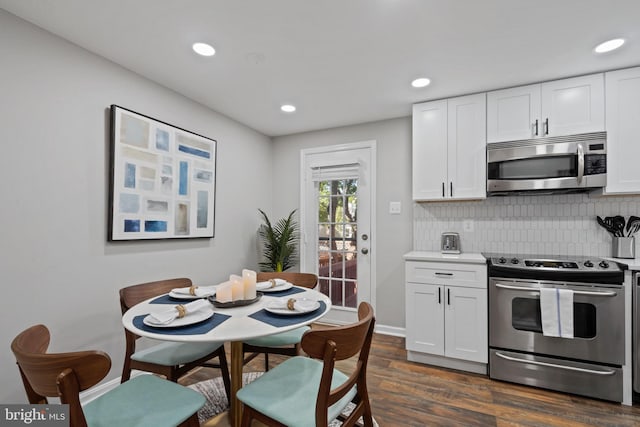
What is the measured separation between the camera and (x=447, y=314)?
2.64 m

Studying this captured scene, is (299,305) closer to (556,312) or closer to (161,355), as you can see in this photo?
(161,355)

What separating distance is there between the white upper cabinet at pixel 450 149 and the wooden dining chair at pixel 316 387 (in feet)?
6.40

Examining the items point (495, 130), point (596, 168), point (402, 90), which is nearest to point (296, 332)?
point (402, 90)

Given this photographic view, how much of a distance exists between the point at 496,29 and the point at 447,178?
132cm

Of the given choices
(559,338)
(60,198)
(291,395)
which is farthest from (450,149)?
(60,198)

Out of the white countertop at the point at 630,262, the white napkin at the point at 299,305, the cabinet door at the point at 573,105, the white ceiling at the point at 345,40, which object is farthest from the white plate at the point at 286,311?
the cabinet door at the point at 573,105

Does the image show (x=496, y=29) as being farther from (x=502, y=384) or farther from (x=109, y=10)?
(x=502, y=384)

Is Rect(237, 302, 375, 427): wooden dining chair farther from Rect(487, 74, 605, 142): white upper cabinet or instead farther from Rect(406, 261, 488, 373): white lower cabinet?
Rect(487, 74, 605, 142): white upper cabinet

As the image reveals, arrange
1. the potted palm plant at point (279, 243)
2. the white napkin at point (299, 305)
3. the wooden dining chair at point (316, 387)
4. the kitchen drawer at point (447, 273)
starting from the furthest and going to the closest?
the potted palm plant at point (279, 243)
the kitchen drawer at point (447, 273)
the white napkin at point (299, 305)
the wooden dining chair at point (316, 387)

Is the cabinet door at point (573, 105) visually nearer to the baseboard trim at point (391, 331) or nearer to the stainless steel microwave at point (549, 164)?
the stainless steel microwave at point (549, 164)

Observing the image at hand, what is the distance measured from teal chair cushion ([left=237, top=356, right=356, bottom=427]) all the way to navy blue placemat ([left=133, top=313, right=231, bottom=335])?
32cm

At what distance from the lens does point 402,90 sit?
278 cm

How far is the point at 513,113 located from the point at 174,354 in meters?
3.25

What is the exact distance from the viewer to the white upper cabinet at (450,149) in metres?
2.80
